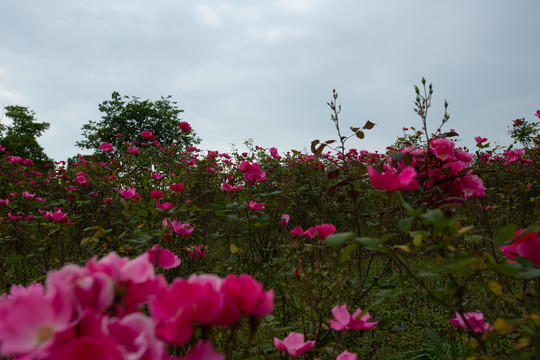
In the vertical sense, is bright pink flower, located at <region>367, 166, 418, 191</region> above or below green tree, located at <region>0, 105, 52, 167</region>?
below

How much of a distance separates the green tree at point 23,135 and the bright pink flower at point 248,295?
77.6 feet

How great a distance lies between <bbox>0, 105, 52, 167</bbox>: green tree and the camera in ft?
65.6

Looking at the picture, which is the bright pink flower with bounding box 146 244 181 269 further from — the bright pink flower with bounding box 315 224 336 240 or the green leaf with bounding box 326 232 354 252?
the bright pink flower with bounding box 315 224 336 240

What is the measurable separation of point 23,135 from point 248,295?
26.0 metres

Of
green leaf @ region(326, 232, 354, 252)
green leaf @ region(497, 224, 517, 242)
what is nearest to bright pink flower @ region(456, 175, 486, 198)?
green leaf @ region(497, 224, 517, 242)

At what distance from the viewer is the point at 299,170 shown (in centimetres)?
477

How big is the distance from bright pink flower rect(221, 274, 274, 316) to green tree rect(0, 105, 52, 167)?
23.6 metres

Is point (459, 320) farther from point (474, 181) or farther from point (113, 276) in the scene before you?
point (113, 276)

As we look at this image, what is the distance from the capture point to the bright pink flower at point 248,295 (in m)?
0.47

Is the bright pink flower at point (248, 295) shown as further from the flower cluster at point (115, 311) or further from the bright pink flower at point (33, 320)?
the bright pink flower at point (33, 320)

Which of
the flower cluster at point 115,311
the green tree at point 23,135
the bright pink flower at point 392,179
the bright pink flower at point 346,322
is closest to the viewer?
the flower cluster at point 115,311

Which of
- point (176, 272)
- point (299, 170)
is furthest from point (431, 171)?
point (299, 170)

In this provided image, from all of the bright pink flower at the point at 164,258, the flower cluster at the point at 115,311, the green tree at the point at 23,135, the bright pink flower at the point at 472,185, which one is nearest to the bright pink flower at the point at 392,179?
the bright pink flower at the point at 472,185

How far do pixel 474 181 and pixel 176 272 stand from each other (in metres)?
1.72
